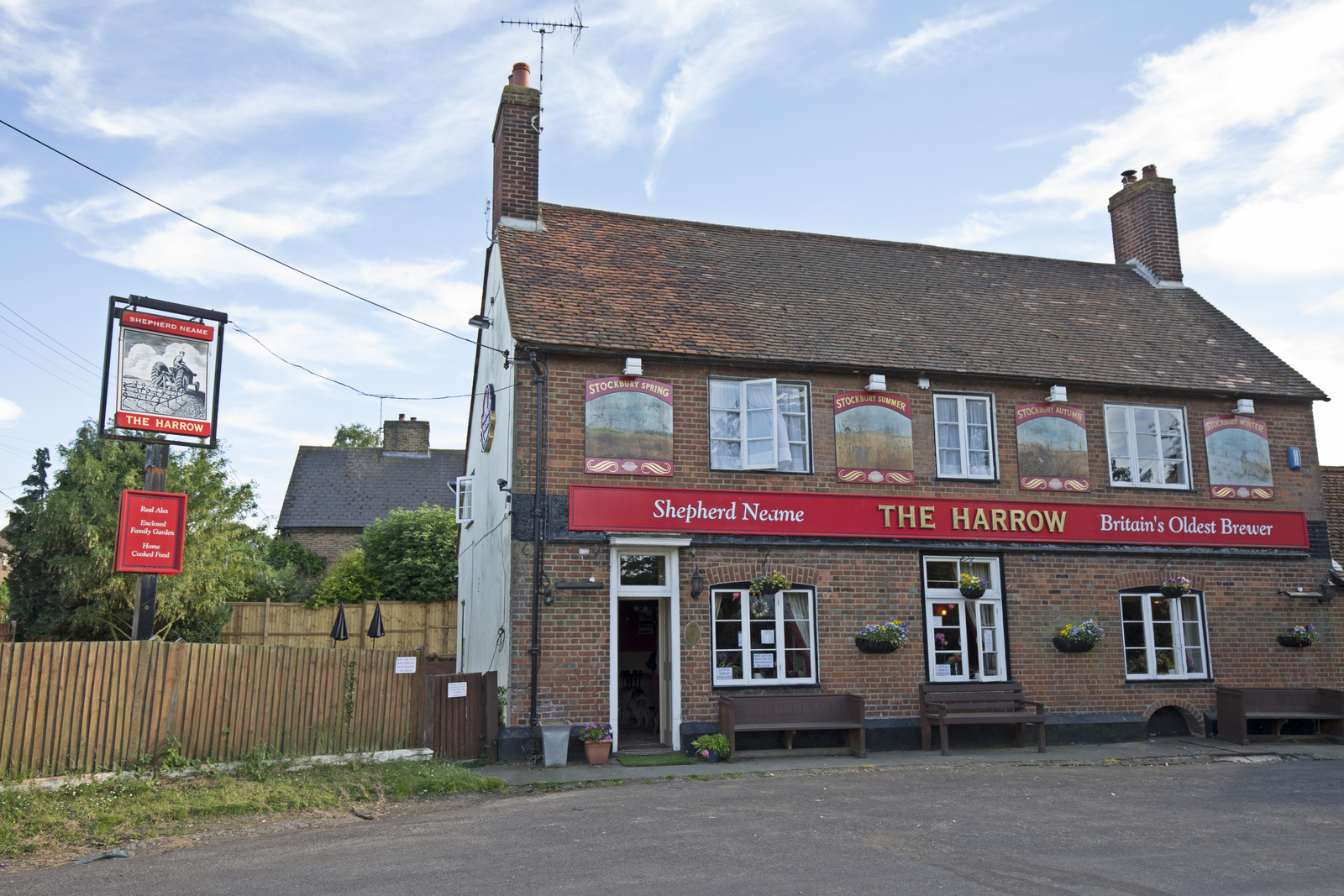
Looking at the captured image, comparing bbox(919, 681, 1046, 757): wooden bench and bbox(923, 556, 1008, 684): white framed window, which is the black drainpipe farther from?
bbox(923, 556, 1008, 684): white framed window

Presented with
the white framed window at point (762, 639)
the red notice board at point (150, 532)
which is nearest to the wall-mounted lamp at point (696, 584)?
the white framed window at point (762, 639)

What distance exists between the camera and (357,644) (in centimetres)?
2511

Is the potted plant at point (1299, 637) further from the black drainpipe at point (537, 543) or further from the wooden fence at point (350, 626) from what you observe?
the wooden fence at point (350, 626)

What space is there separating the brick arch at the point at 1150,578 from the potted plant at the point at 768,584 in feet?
18.8

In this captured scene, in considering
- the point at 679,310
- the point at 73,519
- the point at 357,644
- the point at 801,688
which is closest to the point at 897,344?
the point at 679,310

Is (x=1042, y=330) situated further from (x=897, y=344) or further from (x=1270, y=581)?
(x=1270, y=581)

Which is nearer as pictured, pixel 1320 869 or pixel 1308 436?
pixel 1320 869

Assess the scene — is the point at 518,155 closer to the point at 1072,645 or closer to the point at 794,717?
the point at 794,717

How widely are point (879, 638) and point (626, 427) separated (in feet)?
15.4

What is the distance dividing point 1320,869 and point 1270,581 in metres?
9.98

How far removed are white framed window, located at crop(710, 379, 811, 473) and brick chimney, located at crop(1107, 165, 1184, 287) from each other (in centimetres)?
1014

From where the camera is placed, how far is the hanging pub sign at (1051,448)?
15.4 meters

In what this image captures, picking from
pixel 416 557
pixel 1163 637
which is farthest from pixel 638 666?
pixel 416 557

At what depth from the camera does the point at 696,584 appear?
44.3 feet
